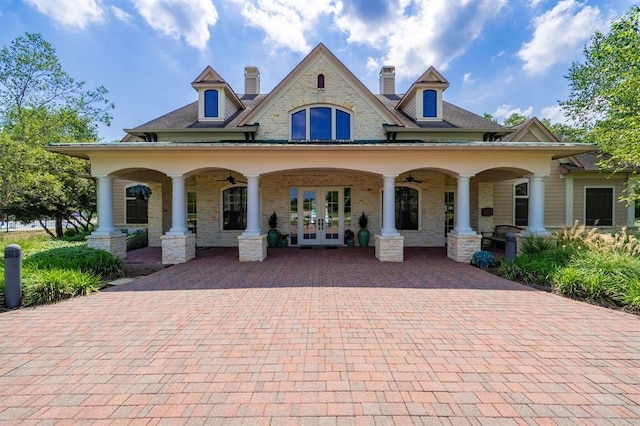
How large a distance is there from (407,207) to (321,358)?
10942mm

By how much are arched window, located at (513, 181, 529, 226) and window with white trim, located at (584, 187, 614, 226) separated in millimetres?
2739

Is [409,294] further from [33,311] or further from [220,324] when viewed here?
[33,311]

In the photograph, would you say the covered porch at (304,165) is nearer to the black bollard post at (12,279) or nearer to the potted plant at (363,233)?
the potted plant at (363,233)

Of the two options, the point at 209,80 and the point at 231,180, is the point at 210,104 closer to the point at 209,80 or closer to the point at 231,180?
the point at 209,80

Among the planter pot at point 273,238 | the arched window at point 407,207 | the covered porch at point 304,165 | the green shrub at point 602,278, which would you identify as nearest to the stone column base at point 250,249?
the covered porch at point 304,165

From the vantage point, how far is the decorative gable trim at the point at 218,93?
1309cm

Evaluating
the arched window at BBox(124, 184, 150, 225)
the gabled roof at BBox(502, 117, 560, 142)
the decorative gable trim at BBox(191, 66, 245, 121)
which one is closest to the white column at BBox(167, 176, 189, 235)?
the decorative gable trim at BBox(191, 66, 245, 121)

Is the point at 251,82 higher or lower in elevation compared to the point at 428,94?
higher

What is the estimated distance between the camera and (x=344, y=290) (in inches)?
255

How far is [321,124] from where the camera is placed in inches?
492

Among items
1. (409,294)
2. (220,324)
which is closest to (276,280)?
(220,324)

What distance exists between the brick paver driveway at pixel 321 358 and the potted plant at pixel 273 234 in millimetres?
6311

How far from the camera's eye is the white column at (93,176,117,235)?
9867mm

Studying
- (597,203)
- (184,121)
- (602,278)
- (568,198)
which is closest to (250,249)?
(184,121)
